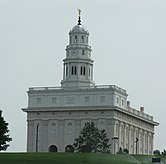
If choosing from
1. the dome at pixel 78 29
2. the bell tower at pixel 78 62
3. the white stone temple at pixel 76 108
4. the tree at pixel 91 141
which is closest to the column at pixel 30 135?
the white stone temple at pixel 76 108

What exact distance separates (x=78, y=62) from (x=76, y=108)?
29.4ft

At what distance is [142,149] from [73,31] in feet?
85.7

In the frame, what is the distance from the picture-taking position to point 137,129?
158m

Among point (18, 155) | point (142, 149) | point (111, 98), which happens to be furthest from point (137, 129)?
point (18, 155)

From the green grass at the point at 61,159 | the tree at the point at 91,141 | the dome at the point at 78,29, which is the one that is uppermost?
the dome at the point at 78,29

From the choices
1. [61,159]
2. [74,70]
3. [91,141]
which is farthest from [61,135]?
[61,159]

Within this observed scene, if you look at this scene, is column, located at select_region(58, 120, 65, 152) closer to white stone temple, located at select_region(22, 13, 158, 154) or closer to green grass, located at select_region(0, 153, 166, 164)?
white stone temple, located at select_region(22, 13, 158, 154)

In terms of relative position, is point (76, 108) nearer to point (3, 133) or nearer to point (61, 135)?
point (61, 135)

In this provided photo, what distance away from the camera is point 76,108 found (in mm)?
147250

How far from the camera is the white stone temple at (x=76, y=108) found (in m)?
146

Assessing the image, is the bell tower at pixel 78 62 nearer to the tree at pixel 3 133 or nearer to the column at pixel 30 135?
the column at pixel 30 135

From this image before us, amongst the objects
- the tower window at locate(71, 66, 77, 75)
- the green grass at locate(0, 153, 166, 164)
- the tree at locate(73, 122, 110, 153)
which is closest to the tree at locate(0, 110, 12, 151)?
the green grass at locate(0, 153, 166, 164)

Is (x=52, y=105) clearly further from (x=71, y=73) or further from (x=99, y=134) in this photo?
(x=99, y=134)

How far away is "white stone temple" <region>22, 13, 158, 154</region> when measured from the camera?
479ft
